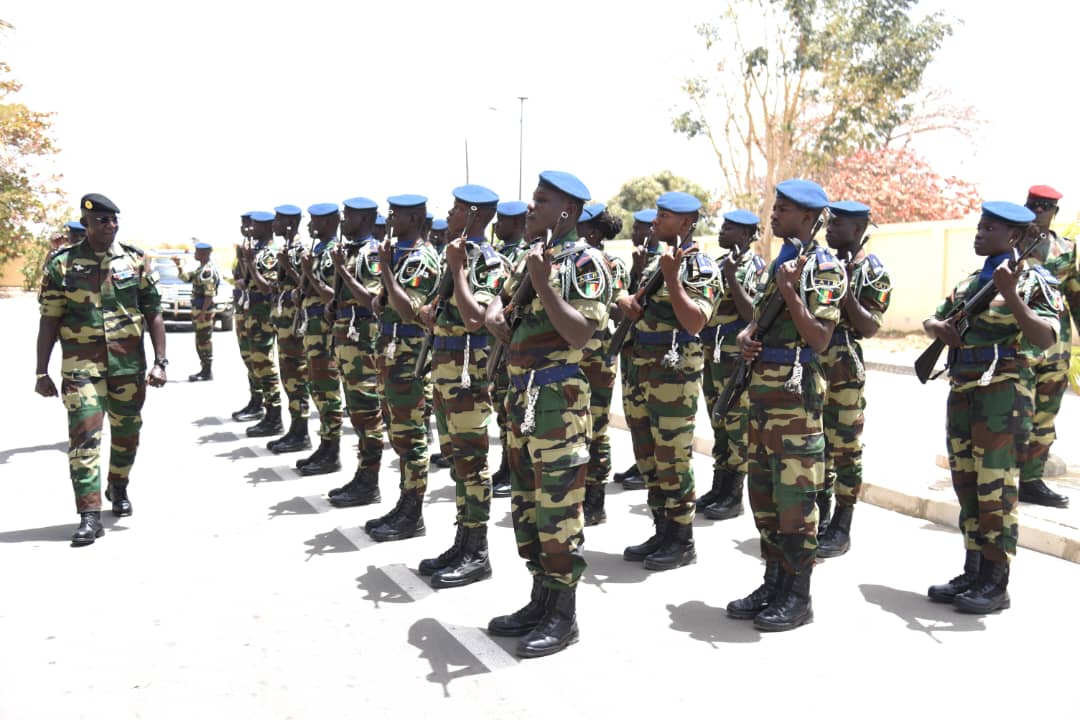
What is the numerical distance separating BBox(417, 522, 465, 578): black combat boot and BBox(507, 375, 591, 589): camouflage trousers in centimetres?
100

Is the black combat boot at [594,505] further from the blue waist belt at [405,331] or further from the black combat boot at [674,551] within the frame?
the blue waist belt at [405,331]

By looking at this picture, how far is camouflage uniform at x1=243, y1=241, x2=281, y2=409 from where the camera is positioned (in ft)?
29.7

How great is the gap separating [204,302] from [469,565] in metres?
8.87

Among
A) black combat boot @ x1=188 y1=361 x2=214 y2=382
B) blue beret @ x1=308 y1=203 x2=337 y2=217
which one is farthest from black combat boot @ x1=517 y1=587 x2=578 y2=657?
black combat boot @ x1=188 y1=361 x2=214 y2=382

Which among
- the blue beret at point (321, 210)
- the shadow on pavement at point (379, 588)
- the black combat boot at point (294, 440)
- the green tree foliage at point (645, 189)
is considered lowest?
the black combat boot at point (294, 440)

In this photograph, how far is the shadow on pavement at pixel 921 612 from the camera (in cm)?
432

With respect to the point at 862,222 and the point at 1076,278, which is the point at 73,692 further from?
the point at 1076,278

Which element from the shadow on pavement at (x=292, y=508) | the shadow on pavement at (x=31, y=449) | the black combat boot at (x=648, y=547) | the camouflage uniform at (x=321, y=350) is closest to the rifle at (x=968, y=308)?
the black combat boot at (x=648, y=547)

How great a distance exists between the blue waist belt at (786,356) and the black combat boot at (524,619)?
150 cm

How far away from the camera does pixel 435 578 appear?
16.0 ft

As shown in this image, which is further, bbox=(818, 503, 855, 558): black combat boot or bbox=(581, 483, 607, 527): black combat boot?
bbox=(581, 483, 607, 527): black combat boot

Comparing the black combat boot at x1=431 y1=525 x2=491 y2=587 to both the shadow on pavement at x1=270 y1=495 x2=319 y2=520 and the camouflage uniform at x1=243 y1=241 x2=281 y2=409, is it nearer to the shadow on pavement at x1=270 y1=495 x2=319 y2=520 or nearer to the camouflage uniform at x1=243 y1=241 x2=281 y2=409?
the shadow on pavement at x1=270 y1=495 x2=319 y2=520

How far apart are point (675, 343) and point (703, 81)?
2104 centimetres

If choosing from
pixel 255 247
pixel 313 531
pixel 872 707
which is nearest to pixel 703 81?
pixel 255 247
